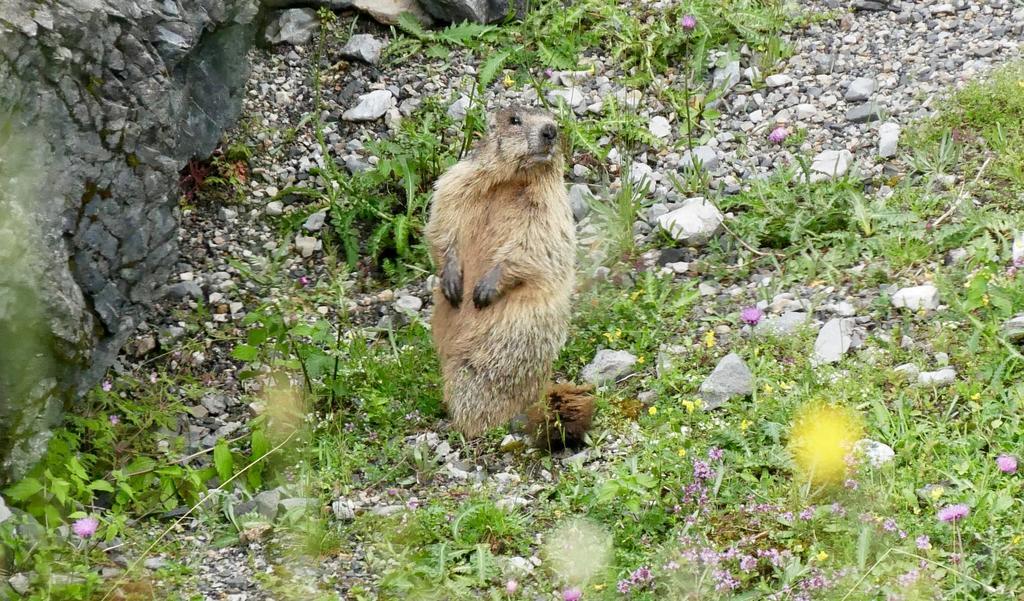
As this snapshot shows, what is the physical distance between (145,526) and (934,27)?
5.79 meters

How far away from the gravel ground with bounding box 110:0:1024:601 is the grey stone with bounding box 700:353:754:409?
0.59m

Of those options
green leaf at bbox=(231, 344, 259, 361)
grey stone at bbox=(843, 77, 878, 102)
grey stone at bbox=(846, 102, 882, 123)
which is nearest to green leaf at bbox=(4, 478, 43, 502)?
green leaf at bbox=(231, 344, 259, 361)

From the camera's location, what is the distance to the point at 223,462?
542cm

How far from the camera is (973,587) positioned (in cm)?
425

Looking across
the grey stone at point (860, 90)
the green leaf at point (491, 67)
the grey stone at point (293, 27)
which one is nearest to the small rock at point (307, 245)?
the green leaf at point (491, 67)

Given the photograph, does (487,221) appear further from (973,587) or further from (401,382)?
(973,587)

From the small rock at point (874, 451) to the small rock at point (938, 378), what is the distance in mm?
494

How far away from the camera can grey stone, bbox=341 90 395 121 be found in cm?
792

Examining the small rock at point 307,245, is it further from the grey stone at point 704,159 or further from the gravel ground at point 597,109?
the grey stone at point 704,159

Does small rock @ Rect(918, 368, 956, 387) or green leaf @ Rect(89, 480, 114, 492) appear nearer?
green leaf @ Rect(89, 480, 114, 492)

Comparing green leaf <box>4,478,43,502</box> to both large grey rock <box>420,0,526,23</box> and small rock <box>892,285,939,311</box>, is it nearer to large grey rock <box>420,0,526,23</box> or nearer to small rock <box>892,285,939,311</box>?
small rock <box>892,285,939,311</box>

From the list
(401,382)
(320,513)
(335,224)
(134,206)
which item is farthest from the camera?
(335,224)

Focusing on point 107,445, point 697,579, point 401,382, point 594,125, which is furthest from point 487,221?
point 697,579

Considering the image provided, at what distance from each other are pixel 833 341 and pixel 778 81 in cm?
271
